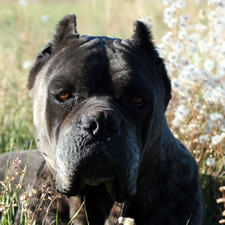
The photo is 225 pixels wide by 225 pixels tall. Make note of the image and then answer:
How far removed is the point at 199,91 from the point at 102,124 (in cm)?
249

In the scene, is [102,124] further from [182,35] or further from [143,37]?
[182,35]

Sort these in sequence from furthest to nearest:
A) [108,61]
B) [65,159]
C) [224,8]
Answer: [224,8]
[108,61]
[65,159]

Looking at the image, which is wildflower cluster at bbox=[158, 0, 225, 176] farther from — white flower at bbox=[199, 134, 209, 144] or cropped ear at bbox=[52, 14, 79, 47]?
cropped ear at bbox=[52, 14, 79, 47]

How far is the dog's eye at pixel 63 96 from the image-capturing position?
3068 millimetres

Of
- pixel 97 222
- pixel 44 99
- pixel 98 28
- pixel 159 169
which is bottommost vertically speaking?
pixel 97 222

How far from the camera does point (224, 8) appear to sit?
5.23m

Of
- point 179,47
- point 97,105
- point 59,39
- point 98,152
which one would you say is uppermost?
point 179,47

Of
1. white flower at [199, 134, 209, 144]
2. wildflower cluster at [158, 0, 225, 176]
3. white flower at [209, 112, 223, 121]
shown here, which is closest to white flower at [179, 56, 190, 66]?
wildflower cluster at [158, 0, 225, 176]

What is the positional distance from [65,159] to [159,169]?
857 mm

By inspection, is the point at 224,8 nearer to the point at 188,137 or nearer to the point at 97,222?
the point at 188,137

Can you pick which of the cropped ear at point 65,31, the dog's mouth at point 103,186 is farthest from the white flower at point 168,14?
the dog's mouth at point 103,186

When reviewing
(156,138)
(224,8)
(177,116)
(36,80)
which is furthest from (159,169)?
(224,8)

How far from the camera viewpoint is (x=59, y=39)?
350 centimetres

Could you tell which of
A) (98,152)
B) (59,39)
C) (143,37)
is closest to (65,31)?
(59,39)
